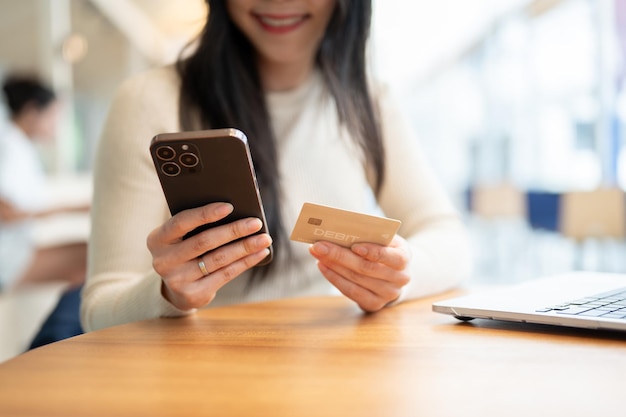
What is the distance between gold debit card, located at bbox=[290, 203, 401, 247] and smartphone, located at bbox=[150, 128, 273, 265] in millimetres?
69

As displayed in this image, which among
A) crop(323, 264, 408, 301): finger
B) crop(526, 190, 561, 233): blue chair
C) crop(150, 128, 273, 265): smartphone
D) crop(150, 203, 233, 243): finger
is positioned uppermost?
crop(150, 128, 273, 265): smartphone

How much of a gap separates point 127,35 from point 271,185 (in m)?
8.14

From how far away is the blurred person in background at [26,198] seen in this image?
3996 millimetres

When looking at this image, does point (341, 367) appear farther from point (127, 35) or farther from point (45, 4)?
point (127, 35)

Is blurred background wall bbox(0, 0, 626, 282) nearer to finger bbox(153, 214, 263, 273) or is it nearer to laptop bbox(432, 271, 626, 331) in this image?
laptop bbox(432, 271, 626, 331)

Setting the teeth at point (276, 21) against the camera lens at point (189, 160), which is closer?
the camera lens at point (189, 160)

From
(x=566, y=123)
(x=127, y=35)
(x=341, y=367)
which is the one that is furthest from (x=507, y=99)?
(x=341, y=367)

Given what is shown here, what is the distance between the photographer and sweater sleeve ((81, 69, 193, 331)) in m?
1.27

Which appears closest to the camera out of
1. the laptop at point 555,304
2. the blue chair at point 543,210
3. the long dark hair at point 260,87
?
the laptop at point 555,304

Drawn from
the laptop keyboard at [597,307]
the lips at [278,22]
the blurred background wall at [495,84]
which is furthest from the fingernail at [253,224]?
the blurred background wall at [495,84]

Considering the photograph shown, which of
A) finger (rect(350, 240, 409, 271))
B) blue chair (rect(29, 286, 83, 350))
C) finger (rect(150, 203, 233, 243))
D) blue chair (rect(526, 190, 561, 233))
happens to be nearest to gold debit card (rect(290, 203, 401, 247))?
finger (rect(350, 240, 409, 271))

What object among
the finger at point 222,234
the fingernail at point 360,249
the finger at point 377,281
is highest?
the finger at point 222,234

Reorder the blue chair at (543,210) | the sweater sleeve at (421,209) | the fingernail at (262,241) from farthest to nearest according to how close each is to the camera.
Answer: the blue chair at (543,210)
the sweater sleeve at (421,209)
the fingernail at (262,241)

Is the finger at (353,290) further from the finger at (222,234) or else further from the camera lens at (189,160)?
the camera lens at (189,160)
